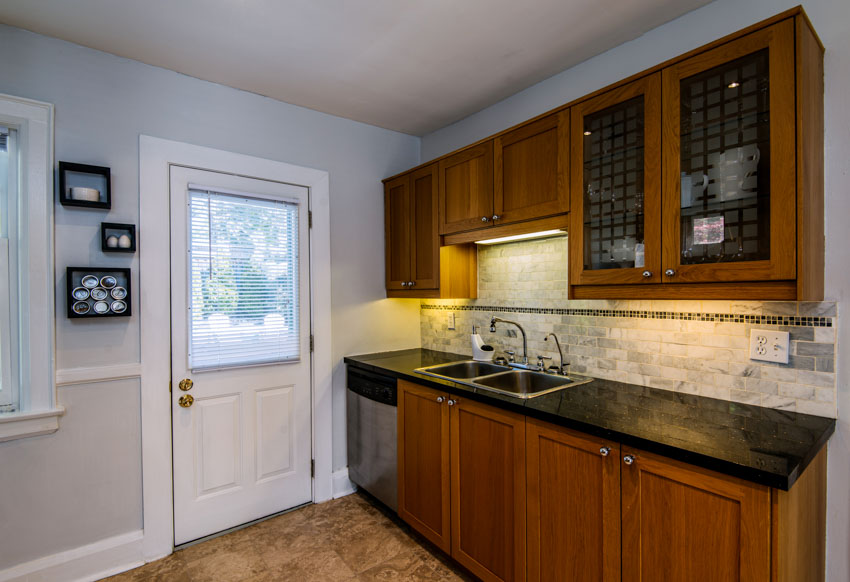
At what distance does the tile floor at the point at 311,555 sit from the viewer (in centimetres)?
212

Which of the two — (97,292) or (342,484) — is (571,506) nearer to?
(342,484)

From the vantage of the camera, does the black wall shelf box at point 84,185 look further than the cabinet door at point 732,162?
Yes

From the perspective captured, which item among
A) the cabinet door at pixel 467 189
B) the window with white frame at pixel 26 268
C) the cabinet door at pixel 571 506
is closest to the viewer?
the cabinet door at pixel 571 506

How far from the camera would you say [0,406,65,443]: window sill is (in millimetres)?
1914

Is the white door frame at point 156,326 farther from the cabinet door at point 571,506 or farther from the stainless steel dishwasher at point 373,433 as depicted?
the cabinet door at point 571,506

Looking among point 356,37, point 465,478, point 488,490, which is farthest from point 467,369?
point 356,37

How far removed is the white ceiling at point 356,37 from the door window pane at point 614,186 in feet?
1.71

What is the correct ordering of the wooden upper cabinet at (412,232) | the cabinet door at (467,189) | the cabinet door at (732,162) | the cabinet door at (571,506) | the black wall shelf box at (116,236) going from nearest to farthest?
the cabinet door at (732,162) → the cabinet door at (571,506) → the black wall shelf box at (116,236) → the cabinet door at (467,189) → the wooden upper cabinet at (412,232)

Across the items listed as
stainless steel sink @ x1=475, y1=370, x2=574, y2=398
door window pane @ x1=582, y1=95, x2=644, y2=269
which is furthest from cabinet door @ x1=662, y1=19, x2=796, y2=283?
stainless steel sink @ x1=475, y1=370, x2=574, y2=398

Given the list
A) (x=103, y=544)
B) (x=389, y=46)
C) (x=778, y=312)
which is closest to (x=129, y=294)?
(x=103, y=544)

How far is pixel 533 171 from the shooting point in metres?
2.11

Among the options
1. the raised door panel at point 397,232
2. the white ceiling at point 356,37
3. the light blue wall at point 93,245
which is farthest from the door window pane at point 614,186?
the light blue wall at point 93,245

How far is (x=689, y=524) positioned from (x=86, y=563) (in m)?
2.72

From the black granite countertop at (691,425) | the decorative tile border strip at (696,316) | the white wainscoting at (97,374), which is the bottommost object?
the black granite countertop at (691,425)
